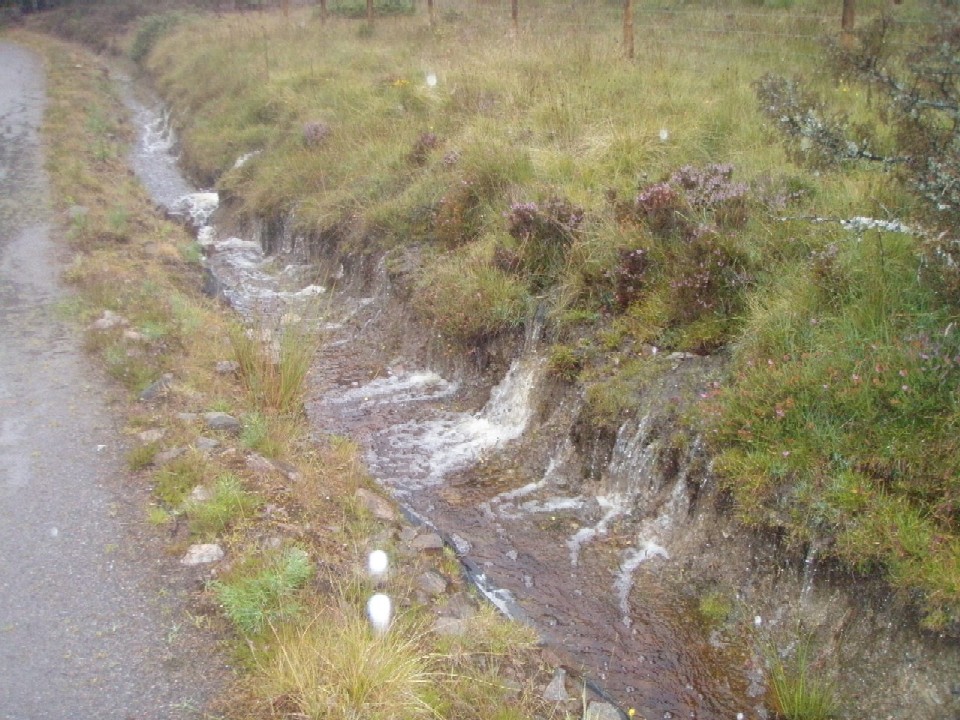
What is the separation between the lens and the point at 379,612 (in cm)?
432

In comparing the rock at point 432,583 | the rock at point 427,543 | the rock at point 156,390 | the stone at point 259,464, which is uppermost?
the rock at point 156,390

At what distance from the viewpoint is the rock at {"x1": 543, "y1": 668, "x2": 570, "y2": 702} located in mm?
4211

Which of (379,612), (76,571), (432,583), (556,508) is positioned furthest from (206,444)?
(556,508)

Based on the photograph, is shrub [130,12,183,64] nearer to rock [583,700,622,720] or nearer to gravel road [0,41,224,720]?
gravel road [0,41,224,720]

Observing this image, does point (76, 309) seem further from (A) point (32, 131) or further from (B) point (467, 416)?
(A) point (32, 131)

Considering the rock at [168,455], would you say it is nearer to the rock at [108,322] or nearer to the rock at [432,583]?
the rock at [432,583]

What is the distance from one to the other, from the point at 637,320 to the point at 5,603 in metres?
4.80

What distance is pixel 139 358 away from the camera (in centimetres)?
721

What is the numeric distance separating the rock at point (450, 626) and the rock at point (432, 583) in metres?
0.26

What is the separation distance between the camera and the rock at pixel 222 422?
20.4 ft

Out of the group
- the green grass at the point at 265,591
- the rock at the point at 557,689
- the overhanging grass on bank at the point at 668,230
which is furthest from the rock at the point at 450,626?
the overhanging grass on bank at the point at 668,230

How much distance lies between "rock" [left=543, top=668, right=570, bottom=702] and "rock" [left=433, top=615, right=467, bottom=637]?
0.49m

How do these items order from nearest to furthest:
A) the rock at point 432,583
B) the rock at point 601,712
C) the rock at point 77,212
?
the rock at point 601,712, the rock at point 432,583, the rock at point 77,212

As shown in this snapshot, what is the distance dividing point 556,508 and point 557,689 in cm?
223
